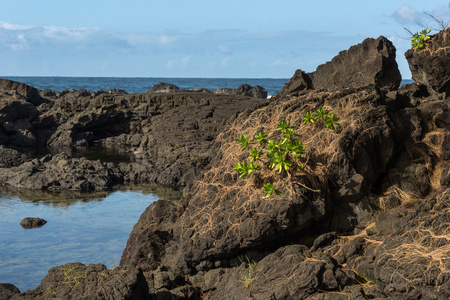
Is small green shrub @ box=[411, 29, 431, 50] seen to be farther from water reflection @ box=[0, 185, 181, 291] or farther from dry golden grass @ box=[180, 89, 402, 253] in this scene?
water reflection @ box=[0, 185, 181, 291]

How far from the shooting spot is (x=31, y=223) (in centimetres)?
1457

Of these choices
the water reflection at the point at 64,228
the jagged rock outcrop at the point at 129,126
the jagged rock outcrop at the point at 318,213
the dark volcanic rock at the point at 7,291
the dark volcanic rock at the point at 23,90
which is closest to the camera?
the jagged rock outcrop at the point at 318,213

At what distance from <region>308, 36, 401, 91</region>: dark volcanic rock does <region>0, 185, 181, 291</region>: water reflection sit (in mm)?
5392

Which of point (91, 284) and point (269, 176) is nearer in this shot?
point (91, 284)

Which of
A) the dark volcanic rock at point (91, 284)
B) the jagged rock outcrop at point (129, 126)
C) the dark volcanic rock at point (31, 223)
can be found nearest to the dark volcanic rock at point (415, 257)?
the dark volcanic rock at point (91, 284)

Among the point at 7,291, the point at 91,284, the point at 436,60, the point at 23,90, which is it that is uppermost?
the point at 436,60

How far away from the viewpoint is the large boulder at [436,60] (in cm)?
1059

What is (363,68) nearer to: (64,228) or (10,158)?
(64,228)

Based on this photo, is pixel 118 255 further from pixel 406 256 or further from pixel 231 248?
pixel 406 256

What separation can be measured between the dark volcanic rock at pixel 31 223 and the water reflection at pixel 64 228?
0.55 feet

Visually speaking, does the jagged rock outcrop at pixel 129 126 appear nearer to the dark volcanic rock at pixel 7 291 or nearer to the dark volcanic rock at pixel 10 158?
the dark volcanic rock at pixel 10 158

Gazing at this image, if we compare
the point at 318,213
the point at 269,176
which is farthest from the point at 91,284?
the point at 318,213

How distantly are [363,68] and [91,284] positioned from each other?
655cm

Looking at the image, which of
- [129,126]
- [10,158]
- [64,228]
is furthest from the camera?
[129,126]
